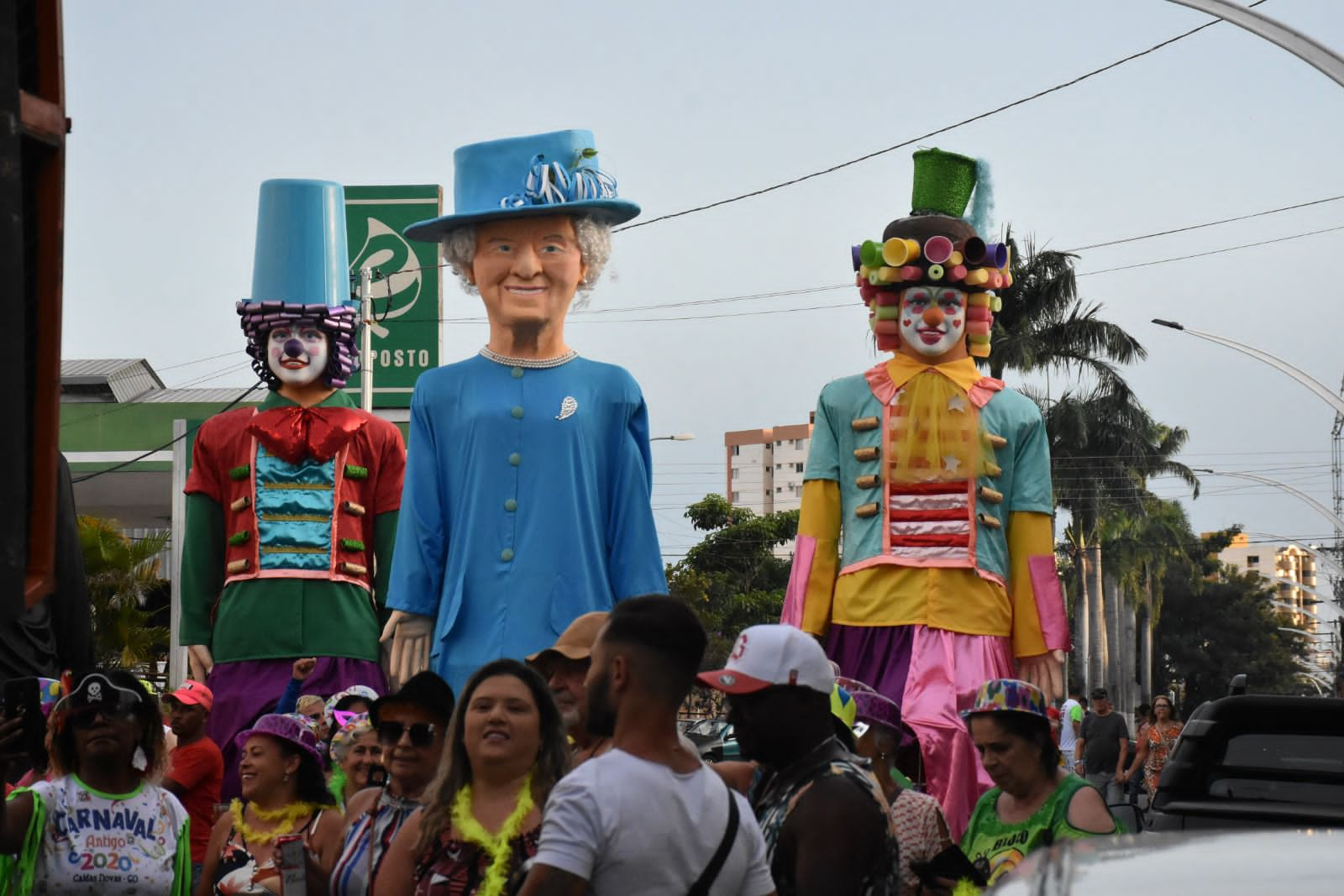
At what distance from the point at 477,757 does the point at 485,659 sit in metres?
2.92

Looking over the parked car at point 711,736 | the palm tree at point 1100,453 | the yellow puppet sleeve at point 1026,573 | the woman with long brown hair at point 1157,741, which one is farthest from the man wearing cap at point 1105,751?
the palm tree at point 1100,453

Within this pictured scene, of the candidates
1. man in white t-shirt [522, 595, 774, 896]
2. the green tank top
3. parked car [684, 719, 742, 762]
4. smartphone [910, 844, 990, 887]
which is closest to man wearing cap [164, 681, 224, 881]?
the green tank top

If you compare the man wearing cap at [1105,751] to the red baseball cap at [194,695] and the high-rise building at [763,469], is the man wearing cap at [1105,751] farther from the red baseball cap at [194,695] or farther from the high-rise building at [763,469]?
the high-rise building at [763,469]

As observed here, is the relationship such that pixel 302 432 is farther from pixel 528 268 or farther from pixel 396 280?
pixel 396 280

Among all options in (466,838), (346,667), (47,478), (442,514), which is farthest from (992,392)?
(47,478)

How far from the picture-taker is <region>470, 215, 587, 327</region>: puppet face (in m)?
7.72

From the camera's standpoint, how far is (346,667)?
8664mm

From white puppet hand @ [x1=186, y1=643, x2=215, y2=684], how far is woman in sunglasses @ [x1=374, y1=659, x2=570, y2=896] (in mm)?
4414

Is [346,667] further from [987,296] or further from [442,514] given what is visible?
[987,296]

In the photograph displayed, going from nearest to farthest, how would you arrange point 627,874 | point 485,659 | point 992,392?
1. point 627,874
2. point 485,659
3. point 992,392

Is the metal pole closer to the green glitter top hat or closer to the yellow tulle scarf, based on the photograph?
the green glitter top hat

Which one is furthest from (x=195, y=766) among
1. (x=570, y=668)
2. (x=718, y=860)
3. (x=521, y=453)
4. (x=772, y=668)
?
(x=718, y=860)

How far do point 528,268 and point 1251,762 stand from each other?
10.2 feet

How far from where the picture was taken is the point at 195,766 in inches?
309
